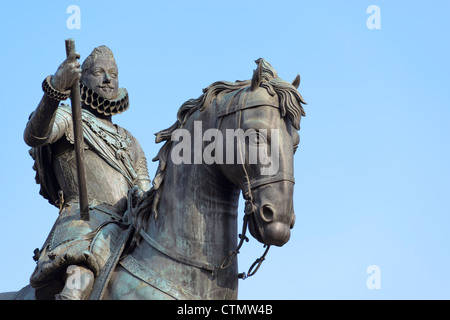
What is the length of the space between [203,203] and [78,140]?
1.81 m

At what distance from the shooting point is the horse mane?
32.1 feet

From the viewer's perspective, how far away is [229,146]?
375 inches

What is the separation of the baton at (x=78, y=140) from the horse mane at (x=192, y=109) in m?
0.73

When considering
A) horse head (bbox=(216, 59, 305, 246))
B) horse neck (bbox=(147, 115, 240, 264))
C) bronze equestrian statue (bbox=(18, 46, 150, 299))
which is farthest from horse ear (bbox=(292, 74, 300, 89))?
bronze equestrian statue (bbox=(18, 46, 150, 299))

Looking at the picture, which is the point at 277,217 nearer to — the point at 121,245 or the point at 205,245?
the point at 205,245

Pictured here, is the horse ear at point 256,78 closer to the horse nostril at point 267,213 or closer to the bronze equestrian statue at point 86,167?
the horse nostril at point 267,213

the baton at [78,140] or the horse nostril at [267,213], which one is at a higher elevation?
the baton at [78,140]

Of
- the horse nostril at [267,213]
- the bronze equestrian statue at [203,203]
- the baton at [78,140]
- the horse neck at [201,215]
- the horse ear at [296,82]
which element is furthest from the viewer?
the baton at [78,140]

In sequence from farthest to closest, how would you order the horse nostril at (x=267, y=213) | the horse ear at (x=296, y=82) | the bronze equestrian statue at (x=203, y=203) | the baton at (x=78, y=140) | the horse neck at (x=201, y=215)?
the baton at (x=78, y=140), the horse ear at (x=296, y=82), the horse neck at (x=201, y=215), the bronze equestrian statue at (x=203, y=203), the horse nostril at (x=267, y=213)

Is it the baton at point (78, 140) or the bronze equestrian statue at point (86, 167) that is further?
the baton at point (78, 140)

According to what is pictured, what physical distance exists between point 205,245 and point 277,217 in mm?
913

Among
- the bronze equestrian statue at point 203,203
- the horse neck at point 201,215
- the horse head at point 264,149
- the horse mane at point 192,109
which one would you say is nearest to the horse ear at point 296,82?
the bronze equestrian statue at point 203,203

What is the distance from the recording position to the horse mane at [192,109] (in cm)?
979

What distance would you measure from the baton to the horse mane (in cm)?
73
